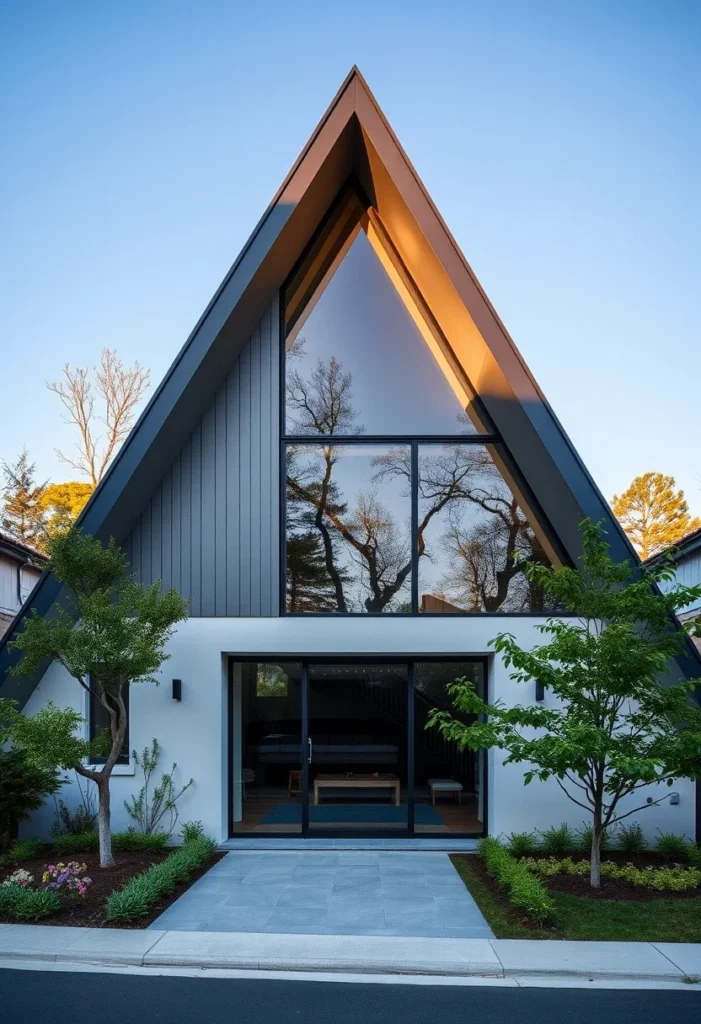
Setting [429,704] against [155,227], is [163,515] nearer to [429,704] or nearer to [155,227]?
[429,704]

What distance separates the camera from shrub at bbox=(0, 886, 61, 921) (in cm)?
753

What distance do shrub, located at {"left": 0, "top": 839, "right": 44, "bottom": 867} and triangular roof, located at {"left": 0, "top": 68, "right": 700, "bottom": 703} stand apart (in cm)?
194

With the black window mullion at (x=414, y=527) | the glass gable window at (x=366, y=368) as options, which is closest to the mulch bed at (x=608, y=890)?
the black window mullion at (x=414, y=527)

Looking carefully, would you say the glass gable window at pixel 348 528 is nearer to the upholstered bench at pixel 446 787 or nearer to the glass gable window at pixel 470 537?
the glass gable window at pixel 470 537

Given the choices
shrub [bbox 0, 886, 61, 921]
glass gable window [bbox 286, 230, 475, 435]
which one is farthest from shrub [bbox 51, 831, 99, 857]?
glass gable window [bbox 286, 230, 475, 435]

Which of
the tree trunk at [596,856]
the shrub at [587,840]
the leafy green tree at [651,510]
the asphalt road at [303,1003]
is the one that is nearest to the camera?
the asphalt road at [303,1003]

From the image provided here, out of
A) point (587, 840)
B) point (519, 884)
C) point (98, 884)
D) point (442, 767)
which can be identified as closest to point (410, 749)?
point (442, 767)

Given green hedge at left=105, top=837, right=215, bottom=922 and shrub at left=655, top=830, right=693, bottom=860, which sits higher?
green hedge at left=105, top=837, right=215, bottom=922

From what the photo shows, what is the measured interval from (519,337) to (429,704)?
44.2 ft

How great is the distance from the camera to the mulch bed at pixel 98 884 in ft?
24.6

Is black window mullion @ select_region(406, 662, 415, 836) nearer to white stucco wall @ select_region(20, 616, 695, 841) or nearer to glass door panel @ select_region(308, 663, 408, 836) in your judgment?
glass door panel @ select_region(308, 663, 408, 836)

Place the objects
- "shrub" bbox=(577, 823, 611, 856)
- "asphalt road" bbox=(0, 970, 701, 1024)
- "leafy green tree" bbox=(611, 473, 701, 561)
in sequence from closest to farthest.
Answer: "asphalt road" bbox=(0, 970, 701, 1024) < "shrub" bbox=(577, 823, 611, 856) < "leafy green tree" bbox=(611, 473, 701, 561)

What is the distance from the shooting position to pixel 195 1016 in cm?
552

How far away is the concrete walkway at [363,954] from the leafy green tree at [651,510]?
33.8 metres
